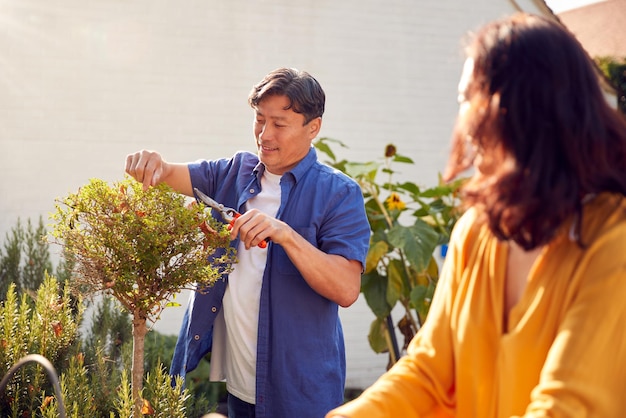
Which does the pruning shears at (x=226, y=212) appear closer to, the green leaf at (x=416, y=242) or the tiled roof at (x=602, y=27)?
the green leaf at (x=416, y=242)

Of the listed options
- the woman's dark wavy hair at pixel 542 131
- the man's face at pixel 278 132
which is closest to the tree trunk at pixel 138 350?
the man's face at pixel 278 132

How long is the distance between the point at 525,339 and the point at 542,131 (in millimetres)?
387

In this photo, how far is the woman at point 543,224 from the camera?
1.48m

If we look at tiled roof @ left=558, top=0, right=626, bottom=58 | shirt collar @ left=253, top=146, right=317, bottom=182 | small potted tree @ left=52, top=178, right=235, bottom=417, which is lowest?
small potted tree @ left=52, top=178, right=235, bottom=417

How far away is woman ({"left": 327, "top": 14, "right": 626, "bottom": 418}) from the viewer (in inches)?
58.2

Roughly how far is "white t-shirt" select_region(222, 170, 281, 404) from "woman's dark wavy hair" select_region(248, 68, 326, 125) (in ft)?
1.69

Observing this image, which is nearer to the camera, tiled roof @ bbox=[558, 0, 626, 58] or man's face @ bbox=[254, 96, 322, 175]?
man's face @ bbox=[254, 96, 322, 175]

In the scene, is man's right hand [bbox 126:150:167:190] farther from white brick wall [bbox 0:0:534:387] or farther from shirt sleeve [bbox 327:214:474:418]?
white brick wall [bbox 0:0:534:387]

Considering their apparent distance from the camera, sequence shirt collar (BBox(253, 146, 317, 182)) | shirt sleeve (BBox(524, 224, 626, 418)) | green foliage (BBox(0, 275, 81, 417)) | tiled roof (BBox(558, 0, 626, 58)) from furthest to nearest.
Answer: tiled roof (BBox(558, 0, 626, 58)) < green foliage (BBox(0, 275, 81, 417)) < shirt collar (BBox(253, 146, 317, 182)) < shirt sleeve (BBox(524, 224, 626, 418))

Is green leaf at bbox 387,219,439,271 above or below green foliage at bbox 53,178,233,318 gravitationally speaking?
below

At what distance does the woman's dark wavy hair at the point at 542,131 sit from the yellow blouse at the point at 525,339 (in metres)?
0.07

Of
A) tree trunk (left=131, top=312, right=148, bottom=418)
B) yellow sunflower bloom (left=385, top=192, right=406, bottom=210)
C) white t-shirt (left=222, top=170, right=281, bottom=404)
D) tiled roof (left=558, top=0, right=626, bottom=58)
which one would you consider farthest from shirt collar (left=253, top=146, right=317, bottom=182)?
tiled roof (left=558, top=0, right=626, bottom=58)

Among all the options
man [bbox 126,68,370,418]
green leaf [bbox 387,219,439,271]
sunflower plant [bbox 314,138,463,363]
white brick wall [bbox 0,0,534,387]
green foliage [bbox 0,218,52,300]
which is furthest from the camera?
white brick wall [bbox 0,0,534,387]

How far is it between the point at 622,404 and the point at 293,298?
1552mm
